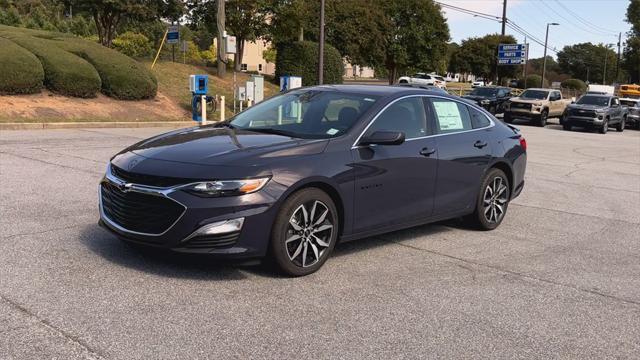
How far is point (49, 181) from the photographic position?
8273 mm

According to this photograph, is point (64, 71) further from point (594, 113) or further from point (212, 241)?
point (594, 113)

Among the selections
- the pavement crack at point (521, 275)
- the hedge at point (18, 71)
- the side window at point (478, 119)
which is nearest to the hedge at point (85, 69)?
the hedge at point (18, 71)

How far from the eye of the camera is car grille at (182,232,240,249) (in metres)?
4.43

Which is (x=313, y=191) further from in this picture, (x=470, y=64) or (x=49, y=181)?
(x=470, y=64)

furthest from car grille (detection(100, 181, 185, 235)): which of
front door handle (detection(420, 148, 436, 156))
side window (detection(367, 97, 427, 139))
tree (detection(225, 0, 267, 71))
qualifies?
tree (detection(225, 0, 267, 71))

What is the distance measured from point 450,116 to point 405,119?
77 centimetres

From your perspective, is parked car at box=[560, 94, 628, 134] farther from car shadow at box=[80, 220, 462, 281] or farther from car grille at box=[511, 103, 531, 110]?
car shadow at box=[80, 220, 462, 281]

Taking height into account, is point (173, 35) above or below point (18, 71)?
above

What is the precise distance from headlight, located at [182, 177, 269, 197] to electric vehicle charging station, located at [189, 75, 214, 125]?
14.0m

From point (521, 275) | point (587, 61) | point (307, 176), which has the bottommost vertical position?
point (521, 275)

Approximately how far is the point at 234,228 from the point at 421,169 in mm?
2130

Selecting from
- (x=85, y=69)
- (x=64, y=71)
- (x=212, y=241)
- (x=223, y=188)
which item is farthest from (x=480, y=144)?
(x=85, y=69)

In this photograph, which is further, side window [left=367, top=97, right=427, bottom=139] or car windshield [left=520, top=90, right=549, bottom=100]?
car windshield [left=520, top=90, right=549, bottom=100]

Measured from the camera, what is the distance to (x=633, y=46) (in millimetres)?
93438
